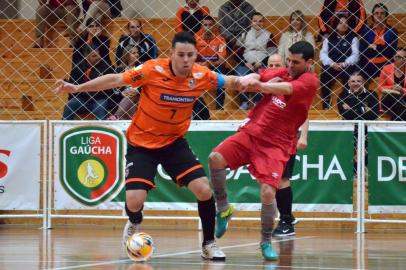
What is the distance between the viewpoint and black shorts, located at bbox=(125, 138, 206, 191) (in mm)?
8297

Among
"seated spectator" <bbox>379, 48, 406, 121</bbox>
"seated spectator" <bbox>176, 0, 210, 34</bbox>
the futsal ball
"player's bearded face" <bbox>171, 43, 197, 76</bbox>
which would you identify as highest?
"seated spectator" <bbox>176, 0, 210, 34</bbox>

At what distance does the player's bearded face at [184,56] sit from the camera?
26.7ft

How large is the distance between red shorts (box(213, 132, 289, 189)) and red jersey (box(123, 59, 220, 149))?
1.74ft

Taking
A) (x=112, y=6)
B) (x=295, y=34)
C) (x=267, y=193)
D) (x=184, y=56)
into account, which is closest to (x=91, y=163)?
(x=295, y=34)

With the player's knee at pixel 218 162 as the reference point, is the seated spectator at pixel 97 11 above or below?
above

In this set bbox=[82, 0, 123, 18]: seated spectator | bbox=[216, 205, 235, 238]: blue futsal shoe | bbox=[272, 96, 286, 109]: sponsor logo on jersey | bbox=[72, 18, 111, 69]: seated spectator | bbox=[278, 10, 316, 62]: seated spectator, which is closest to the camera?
bbox=[272, 96, 286, 109]: sponsor logo on jersey

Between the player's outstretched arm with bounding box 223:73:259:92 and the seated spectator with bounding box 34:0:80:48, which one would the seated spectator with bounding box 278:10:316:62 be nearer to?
the seated spectator with bounding box 34:0:80:48

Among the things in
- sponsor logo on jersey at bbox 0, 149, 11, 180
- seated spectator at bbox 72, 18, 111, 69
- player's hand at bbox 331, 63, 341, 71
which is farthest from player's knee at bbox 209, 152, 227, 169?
seated spectator at bbox 72, 18, 111, 69

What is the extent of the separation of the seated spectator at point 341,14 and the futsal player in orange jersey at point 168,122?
5970mm

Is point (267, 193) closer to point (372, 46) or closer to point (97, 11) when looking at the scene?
point (372, 46)

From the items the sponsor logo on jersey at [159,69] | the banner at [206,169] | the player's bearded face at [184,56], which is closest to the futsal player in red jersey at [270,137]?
the player's bearded face at [184,56]

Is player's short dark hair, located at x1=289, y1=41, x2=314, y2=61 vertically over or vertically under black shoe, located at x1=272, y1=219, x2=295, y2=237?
over

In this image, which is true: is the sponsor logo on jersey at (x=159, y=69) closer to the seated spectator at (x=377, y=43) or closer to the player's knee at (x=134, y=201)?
the player's knee at (x=134, y=201)

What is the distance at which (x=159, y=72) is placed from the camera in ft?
27.1
